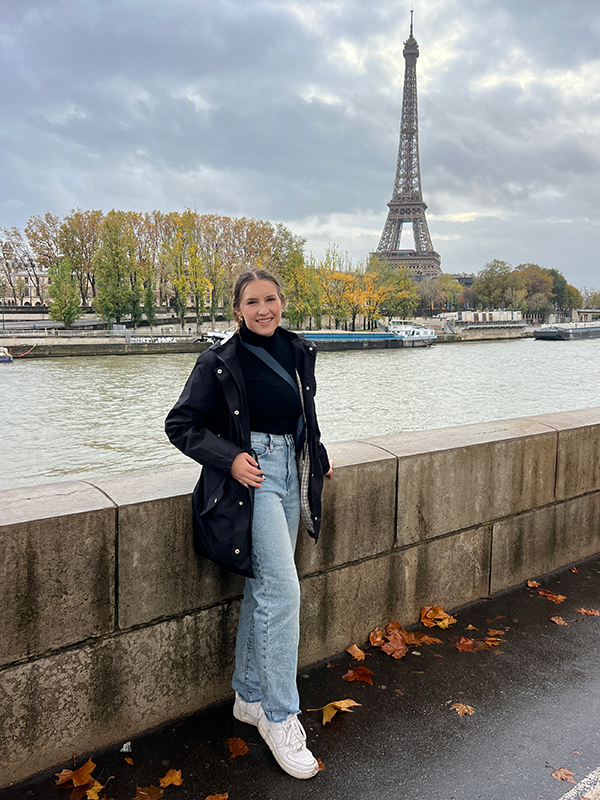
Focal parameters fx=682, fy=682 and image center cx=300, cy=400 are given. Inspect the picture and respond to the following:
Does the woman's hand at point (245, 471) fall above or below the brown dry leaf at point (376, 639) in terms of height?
above

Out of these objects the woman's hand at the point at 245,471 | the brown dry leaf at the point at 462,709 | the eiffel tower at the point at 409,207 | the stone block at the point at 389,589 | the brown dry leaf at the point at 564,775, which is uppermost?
the eiffel tower at the point at 409,207

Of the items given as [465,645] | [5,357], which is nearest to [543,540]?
[465,645]

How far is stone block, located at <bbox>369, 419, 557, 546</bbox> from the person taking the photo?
3.79m

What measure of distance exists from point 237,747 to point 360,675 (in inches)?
31.7

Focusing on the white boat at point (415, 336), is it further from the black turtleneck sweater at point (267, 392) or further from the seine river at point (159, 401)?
the black turtleneck sweater at point (267, 392)

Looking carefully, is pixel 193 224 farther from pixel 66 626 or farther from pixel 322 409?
pixel 66 626

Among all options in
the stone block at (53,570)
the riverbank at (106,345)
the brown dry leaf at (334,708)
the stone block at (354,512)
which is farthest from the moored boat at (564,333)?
the stone block at (53,570)

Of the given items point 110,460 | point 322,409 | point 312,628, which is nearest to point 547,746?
point 312,628

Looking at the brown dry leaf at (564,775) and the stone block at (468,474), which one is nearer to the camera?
the brown dry leaf at (564,775)

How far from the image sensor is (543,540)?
15.1ft

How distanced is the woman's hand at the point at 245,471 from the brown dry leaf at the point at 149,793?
45.4 inches

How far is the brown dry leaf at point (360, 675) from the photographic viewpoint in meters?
3.31

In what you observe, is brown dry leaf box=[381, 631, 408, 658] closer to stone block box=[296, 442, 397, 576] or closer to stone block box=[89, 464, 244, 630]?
stone block box=[296, 442, 397, 576]

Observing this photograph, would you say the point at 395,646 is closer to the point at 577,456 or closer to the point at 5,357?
the point at 577,456
